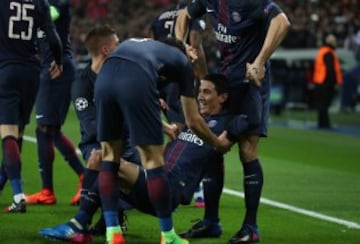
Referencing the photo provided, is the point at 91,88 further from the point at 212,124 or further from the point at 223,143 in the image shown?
the point at 223,143

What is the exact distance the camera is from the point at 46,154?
10.8 meters

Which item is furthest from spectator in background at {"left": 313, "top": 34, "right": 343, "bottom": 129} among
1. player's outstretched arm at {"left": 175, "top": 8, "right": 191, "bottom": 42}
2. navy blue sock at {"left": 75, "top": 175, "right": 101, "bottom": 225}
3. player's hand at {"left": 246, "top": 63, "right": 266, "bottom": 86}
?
navy blue sock at {"left": 75, "top": 175, "right": 101, "bottom": 225}

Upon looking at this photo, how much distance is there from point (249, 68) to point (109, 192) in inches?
60.3

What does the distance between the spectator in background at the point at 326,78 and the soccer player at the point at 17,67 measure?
46.6ft

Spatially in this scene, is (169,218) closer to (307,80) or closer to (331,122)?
(331,122)

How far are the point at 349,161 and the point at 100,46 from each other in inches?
312

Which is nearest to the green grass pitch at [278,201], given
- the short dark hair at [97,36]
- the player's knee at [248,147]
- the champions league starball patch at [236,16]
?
the player's knee at [248,147]

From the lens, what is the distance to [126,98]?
7398 millimetres

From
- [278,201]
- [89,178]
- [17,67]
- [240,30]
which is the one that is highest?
[240,30]

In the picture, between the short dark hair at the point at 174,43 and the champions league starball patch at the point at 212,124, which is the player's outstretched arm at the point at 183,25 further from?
the short dark hair at the point at 174,43

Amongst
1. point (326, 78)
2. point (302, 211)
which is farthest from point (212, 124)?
point (326, 78)

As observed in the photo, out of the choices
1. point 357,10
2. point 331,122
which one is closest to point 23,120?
point 331,122

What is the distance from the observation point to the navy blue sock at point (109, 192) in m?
7.65

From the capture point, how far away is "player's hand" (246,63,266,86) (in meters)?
8.20
